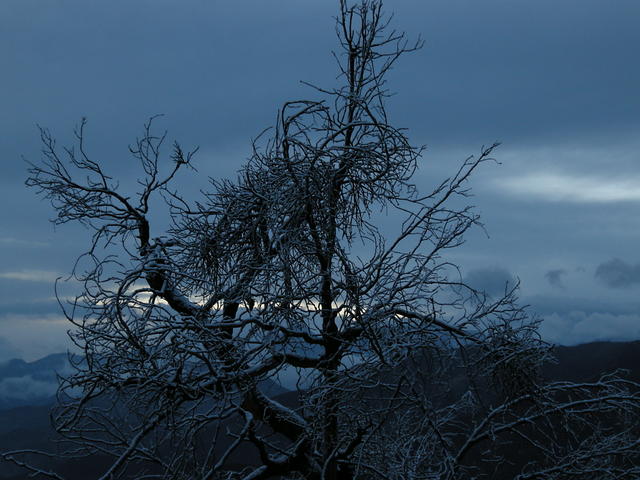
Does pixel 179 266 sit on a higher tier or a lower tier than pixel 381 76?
lower

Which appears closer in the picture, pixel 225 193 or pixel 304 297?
pixel 304 297

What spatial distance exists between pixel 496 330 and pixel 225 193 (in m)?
3.75

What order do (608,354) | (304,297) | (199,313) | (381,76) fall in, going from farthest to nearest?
(608,354) → (381,76) → (199,313) → (304,297)

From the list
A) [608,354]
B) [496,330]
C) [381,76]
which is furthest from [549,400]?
[608,354]

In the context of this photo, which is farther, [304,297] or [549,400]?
[549,400]

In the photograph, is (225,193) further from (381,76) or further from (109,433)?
(109,433)

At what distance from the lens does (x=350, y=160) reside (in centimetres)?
704

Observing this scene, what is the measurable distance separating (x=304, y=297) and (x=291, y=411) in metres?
2.10

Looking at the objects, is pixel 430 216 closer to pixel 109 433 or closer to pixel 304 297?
pixel 304 297

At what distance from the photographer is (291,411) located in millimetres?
7629

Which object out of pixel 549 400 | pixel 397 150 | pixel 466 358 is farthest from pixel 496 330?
A: pixel 397 150

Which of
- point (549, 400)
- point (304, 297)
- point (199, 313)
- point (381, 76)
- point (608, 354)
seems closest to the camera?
point (304, 297)

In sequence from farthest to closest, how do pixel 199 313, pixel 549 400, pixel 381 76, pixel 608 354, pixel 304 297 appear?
pixel 608 354 < pixel 549 400 < pixel 381 76 < pixel 199 313 < pixel 304 297

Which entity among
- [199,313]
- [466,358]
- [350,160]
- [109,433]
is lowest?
[109,433]
